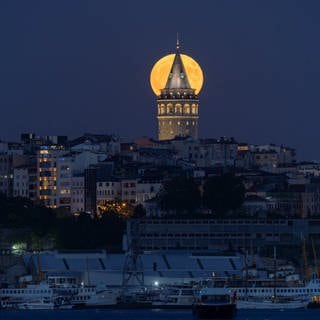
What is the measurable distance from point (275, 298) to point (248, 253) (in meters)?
18.3

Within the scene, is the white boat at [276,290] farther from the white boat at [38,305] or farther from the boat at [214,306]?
the boat at [214,306]

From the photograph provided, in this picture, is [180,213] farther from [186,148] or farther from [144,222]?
[186,148]

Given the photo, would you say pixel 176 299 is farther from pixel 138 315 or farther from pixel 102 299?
pixel 138 315

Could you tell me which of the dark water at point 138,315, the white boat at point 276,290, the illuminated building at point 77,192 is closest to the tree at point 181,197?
the illuminated building at point 77,192

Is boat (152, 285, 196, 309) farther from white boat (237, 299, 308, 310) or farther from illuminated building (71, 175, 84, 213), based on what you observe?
illuminated building (71, 175, 84, 213)

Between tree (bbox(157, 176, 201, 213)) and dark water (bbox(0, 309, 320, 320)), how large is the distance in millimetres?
30486

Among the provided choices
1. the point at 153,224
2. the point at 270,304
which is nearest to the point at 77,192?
the point at 153,224

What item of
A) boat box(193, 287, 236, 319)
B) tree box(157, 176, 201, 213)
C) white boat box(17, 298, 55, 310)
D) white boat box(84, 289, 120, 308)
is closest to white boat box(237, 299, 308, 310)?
white boat box(84, 289, 120, 308)

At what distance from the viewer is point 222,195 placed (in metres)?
166

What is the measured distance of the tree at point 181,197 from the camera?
165250mm

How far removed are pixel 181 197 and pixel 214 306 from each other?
39888 mm

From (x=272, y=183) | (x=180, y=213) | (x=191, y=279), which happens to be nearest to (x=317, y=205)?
(x=272, y=183)

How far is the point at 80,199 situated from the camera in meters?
178

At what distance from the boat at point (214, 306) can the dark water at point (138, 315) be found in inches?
34.4
